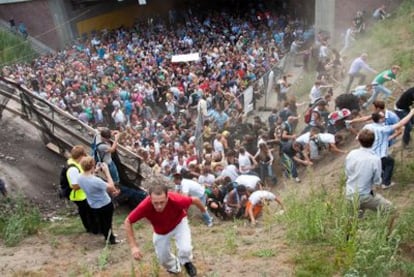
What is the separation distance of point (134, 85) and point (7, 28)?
1452cm

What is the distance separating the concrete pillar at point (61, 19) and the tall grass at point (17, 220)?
22.8 m

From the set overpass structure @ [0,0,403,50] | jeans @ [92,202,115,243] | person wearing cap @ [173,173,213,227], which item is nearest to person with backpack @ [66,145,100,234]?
jeans @ [92,202,115,243]

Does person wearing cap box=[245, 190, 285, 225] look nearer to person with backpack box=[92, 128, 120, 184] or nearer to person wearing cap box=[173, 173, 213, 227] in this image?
person wearing cap box=[173, 173, 213, 227]

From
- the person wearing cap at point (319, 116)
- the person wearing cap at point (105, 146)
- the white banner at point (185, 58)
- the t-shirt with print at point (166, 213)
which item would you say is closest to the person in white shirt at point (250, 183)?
the person wearing cap at point (319, 116)

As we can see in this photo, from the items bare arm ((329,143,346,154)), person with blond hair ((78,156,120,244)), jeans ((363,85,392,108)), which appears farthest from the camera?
jeans ((363,85,392,108))

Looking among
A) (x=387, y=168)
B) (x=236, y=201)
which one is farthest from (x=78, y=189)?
(x=387, y=168)

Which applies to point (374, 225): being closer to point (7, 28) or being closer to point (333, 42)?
point (333, 42)

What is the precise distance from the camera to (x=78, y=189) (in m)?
6.99

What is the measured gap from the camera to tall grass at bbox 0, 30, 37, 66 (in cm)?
2611

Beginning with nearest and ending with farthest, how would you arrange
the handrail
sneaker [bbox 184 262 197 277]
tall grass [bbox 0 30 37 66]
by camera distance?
sneaker [bbox 184 262 197 277] < the handrail < tall grass [bbox 0 30 37 66]

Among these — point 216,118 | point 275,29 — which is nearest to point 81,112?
point 216,118

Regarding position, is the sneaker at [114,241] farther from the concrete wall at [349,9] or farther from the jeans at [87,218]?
the concrete wall at [349,9]

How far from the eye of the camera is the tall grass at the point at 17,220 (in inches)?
297

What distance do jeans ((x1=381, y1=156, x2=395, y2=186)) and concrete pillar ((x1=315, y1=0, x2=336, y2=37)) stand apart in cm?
1546
